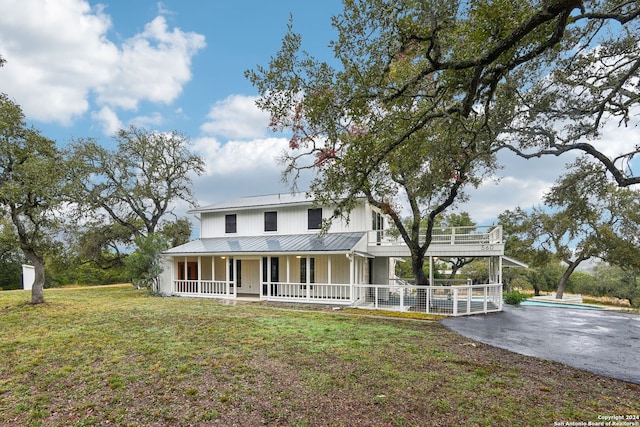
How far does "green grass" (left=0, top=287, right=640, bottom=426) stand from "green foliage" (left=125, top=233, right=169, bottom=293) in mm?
9733

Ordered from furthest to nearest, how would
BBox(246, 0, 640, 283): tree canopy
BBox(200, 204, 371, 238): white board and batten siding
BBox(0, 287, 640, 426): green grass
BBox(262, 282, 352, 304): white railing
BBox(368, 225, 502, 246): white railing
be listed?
BBox(200, 204, 371, 238): white board and batten siding, BBox(262, 282, 352, 304): white railing, BBox(368, 225, 502, 246): white railing, BBox(246, 0, 640, 283): tree canopy, BBox(0, 287, 640, 426): green grass

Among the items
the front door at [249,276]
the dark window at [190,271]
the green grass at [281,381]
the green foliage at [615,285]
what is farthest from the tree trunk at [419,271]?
the green foliage at [615,285]

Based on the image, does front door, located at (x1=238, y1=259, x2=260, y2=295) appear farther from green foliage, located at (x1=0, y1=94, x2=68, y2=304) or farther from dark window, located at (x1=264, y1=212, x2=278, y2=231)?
green foliage, located at (x1=0, y1=94, x2=68, y2=304)

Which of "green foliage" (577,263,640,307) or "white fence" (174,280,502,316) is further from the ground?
"white fence" (174,280,502,316)

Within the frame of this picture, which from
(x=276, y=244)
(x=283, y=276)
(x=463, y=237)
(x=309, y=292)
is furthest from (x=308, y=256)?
(x=463, y=237)

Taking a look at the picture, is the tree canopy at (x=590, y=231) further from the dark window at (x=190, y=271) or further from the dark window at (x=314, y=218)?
the dark window at (x=190, y=271)

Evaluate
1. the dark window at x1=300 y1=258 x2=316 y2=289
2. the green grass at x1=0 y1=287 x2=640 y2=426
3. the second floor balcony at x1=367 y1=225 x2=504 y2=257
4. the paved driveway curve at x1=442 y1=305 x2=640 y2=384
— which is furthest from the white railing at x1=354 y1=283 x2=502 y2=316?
the green grass at x1=0 y1=287 x2=640 y2=426

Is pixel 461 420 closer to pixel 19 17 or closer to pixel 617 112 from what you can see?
pixel 617 112

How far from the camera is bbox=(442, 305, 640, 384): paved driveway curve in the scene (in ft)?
21.9

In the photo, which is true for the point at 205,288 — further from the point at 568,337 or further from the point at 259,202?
the point at 568,337

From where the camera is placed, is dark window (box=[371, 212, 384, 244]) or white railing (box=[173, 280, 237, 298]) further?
white railing (box=[173, 280, 237, 298])

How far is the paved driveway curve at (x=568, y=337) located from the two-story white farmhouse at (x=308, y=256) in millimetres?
1897

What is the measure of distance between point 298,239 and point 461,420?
47.2 feet

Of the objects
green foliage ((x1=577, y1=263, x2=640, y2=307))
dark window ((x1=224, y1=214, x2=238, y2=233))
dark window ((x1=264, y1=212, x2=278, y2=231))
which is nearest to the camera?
dark window ((x1=264, y1=212, x2=278, y2=231))
